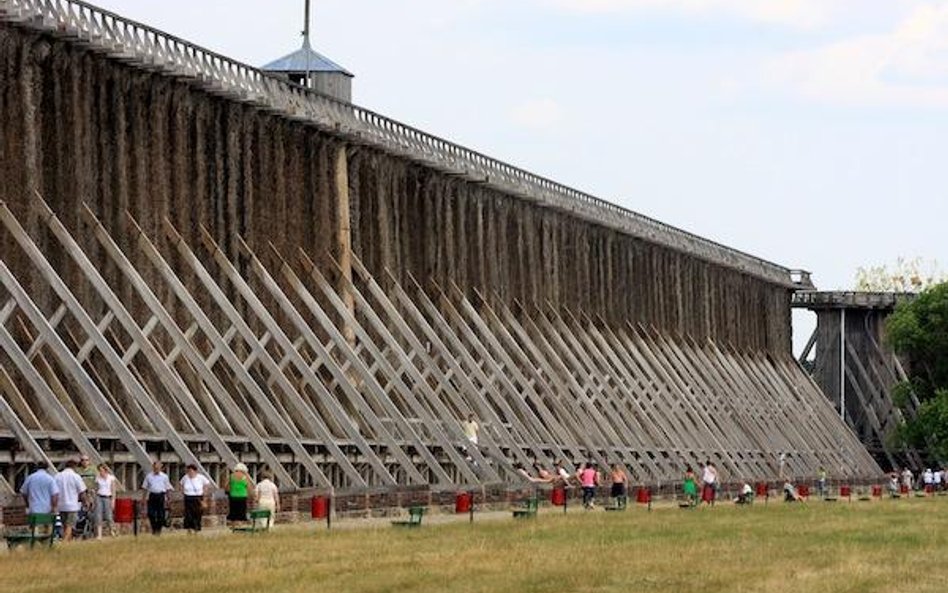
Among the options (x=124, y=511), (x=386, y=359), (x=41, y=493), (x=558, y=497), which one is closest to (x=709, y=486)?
(x=558, y=497)

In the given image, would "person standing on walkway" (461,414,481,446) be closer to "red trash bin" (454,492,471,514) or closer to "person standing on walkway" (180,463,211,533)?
"red trash bin" (454,492,471,514)

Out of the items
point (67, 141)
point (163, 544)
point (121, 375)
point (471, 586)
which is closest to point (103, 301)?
point (67, 141)

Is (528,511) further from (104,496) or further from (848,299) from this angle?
(848,299)

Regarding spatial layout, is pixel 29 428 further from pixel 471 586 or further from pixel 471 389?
pixel 471 389

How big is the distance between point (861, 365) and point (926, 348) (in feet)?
21.7

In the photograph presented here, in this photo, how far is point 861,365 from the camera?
13662 cm

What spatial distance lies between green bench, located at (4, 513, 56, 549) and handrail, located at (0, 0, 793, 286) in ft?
59.0

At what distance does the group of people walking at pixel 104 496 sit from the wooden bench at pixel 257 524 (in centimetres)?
38

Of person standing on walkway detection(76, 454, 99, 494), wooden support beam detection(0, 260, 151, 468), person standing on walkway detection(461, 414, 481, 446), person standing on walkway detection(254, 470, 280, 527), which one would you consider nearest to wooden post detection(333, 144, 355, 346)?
person standing on walkway detection(461, 414, 481, 446)

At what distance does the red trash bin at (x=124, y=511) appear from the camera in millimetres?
45625

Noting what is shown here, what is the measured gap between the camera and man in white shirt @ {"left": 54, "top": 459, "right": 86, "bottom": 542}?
42.0m

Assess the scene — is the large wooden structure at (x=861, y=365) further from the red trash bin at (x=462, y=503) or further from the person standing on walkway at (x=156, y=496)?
the person standing on walkway at (x=156, y=496)

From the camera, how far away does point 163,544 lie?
133ft

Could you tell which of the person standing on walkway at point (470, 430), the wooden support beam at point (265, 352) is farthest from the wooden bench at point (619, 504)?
the person standing on walkway at point (470, 430)
